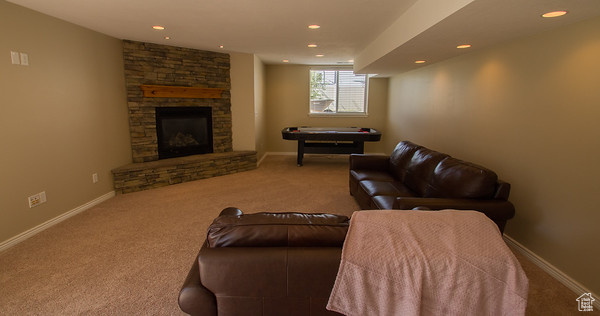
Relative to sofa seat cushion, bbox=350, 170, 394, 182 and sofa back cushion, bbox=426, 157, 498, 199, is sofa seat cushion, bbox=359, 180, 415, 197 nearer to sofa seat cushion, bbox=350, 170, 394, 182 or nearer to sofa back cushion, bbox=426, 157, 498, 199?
sofa seat cushion, bbox=350, 170, 394, 182

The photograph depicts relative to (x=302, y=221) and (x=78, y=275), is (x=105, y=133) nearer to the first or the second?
(x=78, y=275)

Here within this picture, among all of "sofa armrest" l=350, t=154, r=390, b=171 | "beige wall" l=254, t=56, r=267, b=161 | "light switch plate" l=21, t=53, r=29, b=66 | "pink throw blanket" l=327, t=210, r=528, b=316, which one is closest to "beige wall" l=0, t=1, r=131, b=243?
"light switch plate" l=21, t=53, r=29, b=66

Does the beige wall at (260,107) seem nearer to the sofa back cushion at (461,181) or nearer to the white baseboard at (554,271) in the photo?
the sofa back cushion at (461,181)

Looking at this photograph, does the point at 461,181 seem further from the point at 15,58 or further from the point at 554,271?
the point at 15,58

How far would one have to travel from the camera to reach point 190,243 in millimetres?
2922

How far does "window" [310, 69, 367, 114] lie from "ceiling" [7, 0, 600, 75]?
281cm

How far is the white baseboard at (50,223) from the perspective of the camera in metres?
2.83

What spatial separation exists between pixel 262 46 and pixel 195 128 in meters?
1.90

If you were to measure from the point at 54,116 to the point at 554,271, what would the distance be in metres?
4.84

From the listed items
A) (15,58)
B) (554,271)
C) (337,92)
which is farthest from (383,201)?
(337,92)

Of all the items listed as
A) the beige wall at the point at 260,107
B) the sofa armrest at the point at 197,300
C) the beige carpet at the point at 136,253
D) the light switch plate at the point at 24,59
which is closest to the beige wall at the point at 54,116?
the light switch plate at the point at 24,59

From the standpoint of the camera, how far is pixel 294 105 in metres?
7.46

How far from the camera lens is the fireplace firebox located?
5.12 metres

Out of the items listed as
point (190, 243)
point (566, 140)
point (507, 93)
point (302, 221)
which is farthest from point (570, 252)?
point (190, 243)
